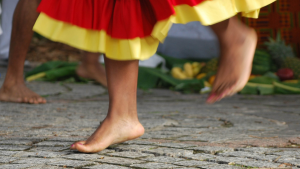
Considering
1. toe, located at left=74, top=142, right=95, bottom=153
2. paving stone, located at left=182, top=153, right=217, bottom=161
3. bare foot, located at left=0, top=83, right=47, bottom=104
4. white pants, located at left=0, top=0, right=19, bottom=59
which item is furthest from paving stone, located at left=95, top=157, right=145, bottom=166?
white pants, located at left=0, top=0, right=19, bottom=59

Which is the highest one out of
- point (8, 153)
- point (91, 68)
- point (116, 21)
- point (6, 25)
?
point (6, 25)

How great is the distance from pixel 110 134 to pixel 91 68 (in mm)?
1971

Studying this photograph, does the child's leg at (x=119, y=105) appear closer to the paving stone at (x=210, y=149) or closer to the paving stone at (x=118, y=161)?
the paving stone at (x=118, y=161)

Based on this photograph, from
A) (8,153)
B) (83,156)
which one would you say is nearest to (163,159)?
(83,156)

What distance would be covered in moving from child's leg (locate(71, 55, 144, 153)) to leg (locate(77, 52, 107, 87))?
6.00 ft

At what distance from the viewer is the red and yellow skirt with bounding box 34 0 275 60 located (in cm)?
157

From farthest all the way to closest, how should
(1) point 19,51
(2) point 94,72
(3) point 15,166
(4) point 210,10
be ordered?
(2) point 94,72 → (1) point 19,51 → (4) point 210,10 → (3) point 15,166

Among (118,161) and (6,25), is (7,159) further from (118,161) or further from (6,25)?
(6,25)

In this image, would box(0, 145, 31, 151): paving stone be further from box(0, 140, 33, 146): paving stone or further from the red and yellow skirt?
the red and yellow skirt

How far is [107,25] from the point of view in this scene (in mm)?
1621

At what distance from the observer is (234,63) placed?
5.80 feet

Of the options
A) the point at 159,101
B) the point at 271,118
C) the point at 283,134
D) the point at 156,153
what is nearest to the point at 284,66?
the point at 159,101

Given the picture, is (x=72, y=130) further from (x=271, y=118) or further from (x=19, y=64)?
(x=271, y=118)

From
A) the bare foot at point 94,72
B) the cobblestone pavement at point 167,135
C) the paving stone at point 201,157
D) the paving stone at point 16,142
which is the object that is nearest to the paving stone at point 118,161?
the cobblestone pavement at point 167,135
